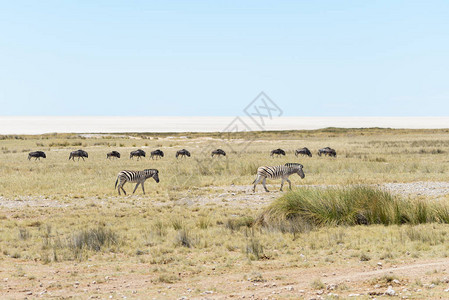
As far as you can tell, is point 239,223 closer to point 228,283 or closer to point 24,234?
point 228,283

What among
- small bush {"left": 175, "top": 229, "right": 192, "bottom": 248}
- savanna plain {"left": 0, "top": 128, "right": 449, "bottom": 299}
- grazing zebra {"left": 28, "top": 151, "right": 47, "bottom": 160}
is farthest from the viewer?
grazing zebra {"left": 28, "top": 151, "right": 47, "bottom": 160}

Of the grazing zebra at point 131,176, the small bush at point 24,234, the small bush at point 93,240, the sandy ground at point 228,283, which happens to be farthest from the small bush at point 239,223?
the grazing zebra at point 131,176

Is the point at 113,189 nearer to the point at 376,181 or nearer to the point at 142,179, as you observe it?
the point at 142,179

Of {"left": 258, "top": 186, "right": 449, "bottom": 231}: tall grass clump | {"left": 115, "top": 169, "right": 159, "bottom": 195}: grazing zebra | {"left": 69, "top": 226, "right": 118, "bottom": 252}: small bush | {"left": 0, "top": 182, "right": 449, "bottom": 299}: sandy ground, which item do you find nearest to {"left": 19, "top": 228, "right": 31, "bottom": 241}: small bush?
{"left": 69, "top": 226, "right": 118, "bottom": 252}: small bush

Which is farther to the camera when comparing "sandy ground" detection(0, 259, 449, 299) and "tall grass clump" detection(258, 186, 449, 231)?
"tall grass clump" detection(258, 186, 449, 231)

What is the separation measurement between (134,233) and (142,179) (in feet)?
34.6

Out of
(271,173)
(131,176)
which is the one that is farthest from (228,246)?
(131,176)

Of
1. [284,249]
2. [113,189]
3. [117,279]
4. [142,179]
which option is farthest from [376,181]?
[117,279]

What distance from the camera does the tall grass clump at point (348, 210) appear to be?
1478cm

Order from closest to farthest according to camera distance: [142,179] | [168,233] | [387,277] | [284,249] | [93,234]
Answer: [387,277], [284,249], [93,234], [168,233], [142,179]

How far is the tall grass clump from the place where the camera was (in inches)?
582

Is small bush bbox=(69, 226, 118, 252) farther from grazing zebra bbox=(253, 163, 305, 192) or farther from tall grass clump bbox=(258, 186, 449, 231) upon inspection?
grazing zebra bbox=(253, 163, 305, 192)

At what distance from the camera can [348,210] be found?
15125mm

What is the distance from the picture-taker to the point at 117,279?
10.1m
